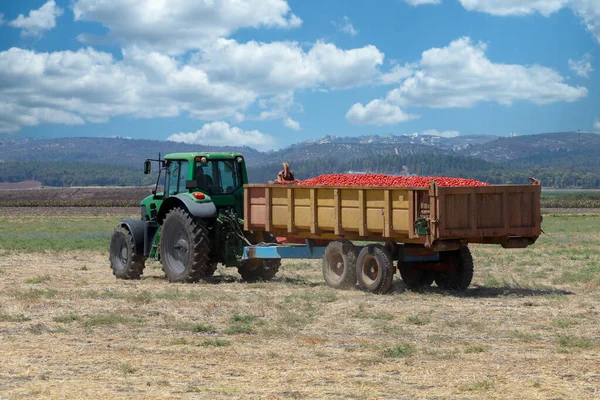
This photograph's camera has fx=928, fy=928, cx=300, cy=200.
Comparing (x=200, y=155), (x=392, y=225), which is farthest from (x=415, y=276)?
(x=200, y=155)

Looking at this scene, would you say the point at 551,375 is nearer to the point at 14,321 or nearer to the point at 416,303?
the point at 416,303

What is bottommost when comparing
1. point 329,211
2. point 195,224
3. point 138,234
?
point 138,234

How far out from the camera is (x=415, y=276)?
19.6 metres

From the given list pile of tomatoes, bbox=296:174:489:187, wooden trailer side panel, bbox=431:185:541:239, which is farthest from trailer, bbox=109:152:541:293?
pile of tomatoes, bbox=296:174:489:187

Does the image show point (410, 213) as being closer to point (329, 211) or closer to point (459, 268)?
point (329, 211)

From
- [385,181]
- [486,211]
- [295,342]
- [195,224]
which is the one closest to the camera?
[295,342]

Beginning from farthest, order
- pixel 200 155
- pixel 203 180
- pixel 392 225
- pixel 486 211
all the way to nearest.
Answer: pixel 203 180
pixel 200 155
pixel 486 211
pixel 392 225

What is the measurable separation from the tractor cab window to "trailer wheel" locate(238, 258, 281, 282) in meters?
2.37

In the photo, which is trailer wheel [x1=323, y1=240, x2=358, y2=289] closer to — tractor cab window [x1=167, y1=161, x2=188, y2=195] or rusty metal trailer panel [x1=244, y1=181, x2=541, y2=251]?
rusty metal trailer panel [x1=244, y1=181, x2=541, y2=251]

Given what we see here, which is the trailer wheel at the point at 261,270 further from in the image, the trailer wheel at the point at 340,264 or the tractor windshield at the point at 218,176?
the trailer wheel at the point at 340,264

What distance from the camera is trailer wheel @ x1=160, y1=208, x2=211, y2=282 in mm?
20266

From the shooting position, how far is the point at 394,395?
933 cm

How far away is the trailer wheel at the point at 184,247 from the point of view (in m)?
20.3

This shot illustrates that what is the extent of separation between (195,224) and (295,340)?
7.98m
